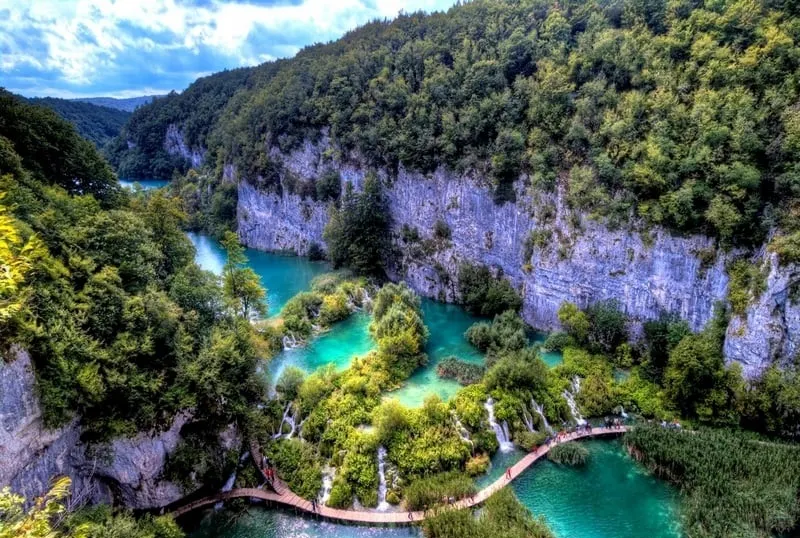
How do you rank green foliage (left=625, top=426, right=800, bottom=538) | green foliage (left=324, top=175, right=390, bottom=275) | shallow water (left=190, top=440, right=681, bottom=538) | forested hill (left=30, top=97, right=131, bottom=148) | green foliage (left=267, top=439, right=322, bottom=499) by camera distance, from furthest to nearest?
forested hill (left=30, top=97, right=131, bottom=148) < green foliage (left=324, top=175, right=390, bottom=275) < green foliage (left=267, top=439, right=322, bottom=499) < shallow water (left=190, top=440, right=681, bottom=538) < green foliage (left=625, top=426, right=800, bottom=538)

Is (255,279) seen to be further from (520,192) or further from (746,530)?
(746,530)

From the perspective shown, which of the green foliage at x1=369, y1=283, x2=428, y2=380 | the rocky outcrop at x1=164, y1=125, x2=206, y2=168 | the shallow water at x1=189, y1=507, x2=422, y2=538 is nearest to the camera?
the shallow water at x1=189, y1=507, x2=422, y2=538

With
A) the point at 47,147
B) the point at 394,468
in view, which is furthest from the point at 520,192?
the point at 47,147

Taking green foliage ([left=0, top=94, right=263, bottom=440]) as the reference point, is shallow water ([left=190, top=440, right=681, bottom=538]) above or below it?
below

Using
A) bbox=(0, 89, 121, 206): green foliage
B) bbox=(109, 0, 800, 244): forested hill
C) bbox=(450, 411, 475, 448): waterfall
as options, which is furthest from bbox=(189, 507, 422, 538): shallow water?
bbox=(109, 0, 800, 244): forested hill

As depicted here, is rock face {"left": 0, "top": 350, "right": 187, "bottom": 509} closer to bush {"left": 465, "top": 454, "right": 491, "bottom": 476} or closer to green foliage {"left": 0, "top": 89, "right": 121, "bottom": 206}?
bush {"left": 465, "top": 454, "right": 491, "bottom": 476}

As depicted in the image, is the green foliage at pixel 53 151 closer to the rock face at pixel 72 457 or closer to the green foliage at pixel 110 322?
the green foliage at pixel 110 322

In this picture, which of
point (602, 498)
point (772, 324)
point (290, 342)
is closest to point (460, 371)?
point (602, 498)

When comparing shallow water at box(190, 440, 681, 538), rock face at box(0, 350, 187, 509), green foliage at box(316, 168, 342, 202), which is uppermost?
green foliage at box(316, 168, 342, 202)
